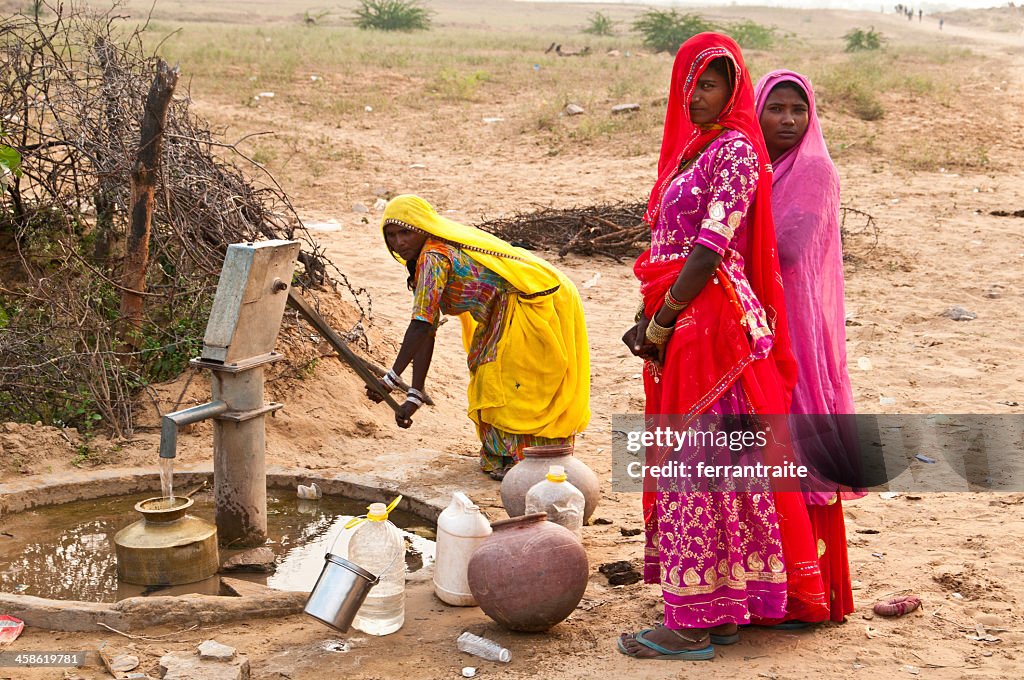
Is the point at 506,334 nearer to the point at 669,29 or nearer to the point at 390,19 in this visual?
the point at 669,29

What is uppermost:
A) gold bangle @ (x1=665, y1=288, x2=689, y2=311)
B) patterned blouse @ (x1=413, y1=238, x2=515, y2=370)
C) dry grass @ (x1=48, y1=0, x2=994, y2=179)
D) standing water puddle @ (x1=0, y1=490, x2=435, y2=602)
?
dry grass @ (x1=48, y1=0, x2=994, y2=179)

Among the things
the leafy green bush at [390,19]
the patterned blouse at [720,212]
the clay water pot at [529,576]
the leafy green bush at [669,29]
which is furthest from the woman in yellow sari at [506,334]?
the leafy green bush at [390,19]

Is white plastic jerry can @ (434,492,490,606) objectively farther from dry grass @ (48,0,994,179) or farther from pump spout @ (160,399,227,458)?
dry grass @ (48,0,994,179)

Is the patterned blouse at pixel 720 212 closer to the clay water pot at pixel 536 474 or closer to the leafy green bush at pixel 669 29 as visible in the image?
the clay water pot at pixel 536 474

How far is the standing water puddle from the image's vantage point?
377 centimetres

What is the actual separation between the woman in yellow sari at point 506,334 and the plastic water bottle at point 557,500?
96cm

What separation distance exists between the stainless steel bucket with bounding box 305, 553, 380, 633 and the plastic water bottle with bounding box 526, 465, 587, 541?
27.5 inches

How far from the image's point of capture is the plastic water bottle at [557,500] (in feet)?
12.1

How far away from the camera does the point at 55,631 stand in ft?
11.1

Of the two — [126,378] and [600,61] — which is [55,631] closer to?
[126,378]

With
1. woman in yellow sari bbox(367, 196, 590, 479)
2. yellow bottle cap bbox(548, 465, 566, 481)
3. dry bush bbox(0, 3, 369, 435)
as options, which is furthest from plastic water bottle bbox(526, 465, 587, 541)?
dry bush bbox(0, 3, 369, 435)

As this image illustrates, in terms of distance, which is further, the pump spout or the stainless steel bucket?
the pump spout

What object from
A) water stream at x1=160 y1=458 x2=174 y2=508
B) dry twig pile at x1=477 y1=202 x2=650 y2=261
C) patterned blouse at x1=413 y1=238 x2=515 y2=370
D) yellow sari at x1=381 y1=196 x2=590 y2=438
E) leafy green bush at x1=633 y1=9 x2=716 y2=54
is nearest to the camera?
water stream at x1=160 y1=458 x2=174 y2=508

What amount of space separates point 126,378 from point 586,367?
238cm
